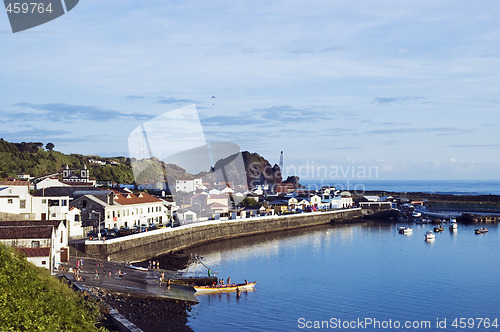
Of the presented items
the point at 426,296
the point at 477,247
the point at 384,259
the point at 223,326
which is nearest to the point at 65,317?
the point at 223,326

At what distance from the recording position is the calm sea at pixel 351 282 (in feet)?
106

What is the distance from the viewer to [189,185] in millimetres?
115625

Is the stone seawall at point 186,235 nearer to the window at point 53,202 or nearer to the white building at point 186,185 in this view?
the window at point 53,202

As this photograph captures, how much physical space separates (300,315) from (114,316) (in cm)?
1331

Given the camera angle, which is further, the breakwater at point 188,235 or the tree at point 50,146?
the tree at point 50,146

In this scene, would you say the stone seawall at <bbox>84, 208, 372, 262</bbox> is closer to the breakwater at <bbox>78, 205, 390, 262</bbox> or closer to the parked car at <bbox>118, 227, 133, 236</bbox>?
the breakwater at <bbox>78, 205, 390, 262</bbox>

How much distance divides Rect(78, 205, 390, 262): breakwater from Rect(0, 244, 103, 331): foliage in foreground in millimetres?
22406

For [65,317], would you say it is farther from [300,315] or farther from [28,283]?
[300,315]

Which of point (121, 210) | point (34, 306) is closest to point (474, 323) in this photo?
point (34, 306)

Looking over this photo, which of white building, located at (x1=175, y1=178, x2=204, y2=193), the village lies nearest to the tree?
white building, located at (x1=175, y1=178, x2=204, y2=193)

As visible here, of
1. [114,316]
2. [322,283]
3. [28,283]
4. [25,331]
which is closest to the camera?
[25,331]

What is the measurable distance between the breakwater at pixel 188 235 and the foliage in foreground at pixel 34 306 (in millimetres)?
22406

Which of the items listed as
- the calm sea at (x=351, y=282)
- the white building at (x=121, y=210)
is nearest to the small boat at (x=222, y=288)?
the calm sea at (x=351, y=282)

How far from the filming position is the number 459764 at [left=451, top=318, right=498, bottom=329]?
3061cm
